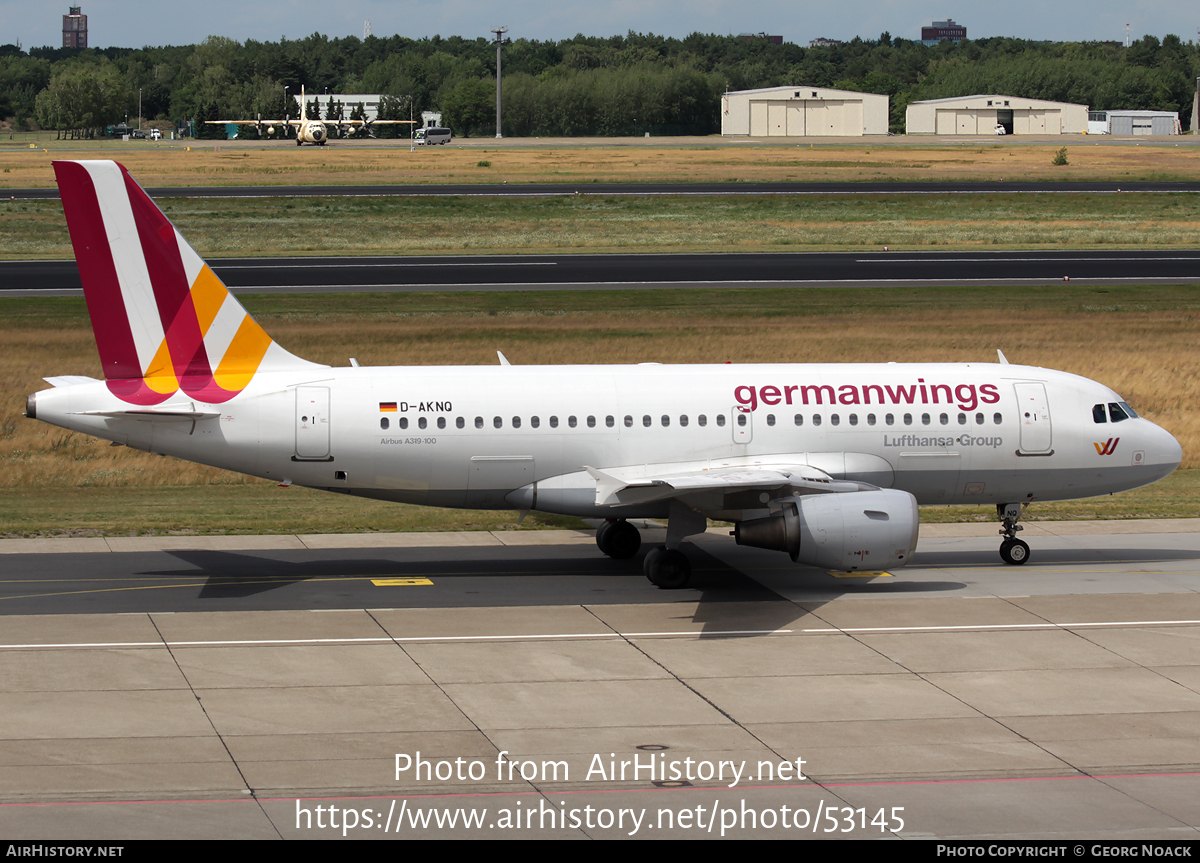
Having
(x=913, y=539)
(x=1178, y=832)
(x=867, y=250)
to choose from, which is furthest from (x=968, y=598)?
(x=867, y=250)

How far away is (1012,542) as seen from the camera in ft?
99.2

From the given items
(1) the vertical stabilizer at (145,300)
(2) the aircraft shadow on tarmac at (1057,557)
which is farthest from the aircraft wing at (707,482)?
(1) the vertical stabilizer at (145,300)

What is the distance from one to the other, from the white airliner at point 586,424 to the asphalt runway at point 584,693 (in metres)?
1.90

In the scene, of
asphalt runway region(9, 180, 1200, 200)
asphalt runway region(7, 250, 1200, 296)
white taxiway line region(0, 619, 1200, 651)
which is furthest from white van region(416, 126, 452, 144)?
white taxiway line region(0, 619, 1200, 651)

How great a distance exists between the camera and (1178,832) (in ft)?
51.2

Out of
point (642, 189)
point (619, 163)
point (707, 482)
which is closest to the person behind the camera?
point (707, 482)

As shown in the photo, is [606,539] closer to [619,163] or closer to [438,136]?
[619,163]

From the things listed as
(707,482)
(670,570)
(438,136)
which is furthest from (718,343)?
(438,136)

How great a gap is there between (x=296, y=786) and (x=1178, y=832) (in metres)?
10.5

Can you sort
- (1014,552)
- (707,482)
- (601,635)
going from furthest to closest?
(1014,552) < (707,482) < (601,635)

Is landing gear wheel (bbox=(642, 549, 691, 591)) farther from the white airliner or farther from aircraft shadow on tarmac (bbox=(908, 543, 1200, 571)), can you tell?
aircraft shadow on tarmac (bbox=(908, 543, 1200, 571))

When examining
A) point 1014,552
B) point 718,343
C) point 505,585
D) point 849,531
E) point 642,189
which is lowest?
point 505,585

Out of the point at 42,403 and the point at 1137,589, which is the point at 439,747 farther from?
the point at 1137,589

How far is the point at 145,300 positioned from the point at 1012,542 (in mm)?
19210
